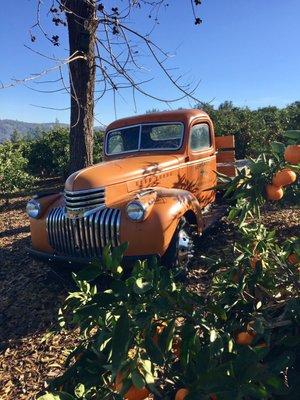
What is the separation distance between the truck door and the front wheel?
1.24 meters

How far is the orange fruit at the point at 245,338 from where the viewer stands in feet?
4.37

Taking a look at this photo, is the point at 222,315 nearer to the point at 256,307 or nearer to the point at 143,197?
the point at 256,307

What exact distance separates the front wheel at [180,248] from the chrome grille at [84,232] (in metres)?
0.51

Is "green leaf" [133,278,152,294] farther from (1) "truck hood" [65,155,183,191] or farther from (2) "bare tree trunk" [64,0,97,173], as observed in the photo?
(2) "bare tree trunk" [64,0,97,173]

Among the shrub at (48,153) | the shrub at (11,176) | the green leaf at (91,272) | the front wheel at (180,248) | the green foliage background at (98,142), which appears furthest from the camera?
the shrub at (48,153)

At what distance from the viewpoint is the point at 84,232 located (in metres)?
4.24

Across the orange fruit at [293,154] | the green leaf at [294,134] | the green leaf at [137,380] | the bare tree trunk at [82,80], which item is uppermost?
the bare tree trunk at [82,80]

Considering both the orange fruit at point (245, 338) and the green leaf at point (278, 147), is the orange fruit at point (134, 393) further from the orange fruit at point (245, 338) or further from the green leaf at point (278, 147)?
the green leaf at point (278, 147)

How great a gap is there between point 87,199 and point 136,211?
25.9 inches

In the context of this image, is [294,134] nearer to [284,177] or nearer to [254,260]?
[284,177]

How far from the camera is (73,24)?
274 inches

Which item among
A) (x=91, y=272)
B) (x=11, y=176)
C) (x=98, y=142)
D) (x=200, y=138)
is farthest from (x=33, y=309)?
(x=98, y=142)

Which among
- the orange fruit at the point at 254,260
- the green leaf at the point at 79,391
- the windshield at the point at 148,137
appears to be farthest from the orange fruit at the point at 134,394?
the windshield at the point at 148,137

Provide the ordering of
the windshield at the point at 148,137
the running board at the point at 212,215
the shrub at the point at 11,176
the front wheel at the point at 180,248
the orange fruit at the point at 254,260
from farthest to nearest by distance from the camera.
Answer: the shrub at the point at 11,176 → the windshield at the point at 148,137 → the running board at the point at 212,215 → the front wheel at the point at 180,248 → the orange fruit at the point at 254,260
